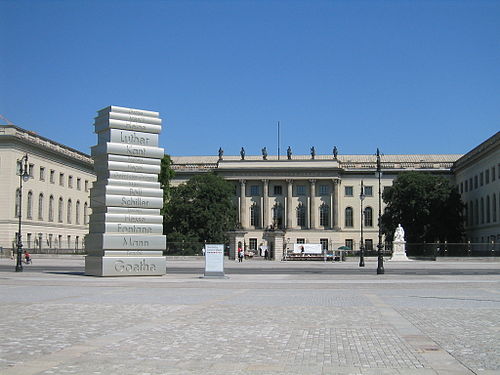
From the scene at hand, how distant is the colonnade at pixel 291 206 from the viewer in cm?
11994

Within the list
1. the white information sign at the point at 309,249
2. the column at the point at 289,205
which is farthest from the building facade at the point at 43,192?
the column at the point at 289,205

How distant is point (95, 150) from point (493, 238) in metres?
66.3

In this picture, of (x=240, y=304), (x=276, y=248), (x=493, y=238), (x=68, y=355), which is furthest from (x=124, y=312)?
(x=493, y=238)

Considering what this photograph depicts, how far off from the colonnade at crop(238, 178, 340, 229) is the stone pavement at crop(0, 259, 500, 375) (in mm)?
97631

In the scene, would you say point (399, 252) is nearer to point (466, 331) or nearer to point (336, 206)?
point (336, 206)

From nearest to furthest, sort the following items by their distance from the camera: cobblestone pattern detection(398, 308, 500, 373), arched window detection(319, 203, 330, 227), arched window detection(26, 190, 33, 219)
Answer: cobblestone pattern detection(398, 308, 500, 373)
arched window detection(26, 190, 33, 219)
arched window detection(319, 203, 330, 227)

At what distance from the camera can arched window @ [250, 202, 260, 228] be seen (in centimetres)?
12206

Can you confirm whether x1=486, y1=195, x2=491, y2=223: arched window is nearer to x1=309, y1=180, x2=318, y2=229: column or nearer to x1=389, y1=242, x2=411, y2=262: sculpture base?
x1=389, y1=242, x2=411, y2=262: sculpture base

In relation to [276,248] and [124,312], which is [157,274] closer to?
[124,312]

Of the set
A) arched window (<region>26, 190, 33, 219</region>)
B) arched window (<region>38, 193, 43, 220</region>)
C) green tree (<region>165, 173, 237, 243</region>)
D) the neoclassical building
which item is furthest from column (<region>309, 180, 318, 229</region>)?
arched window (<region>26, 190, 33, 219</region>)

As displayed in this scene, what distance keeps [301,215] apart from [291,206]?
2.67 meters

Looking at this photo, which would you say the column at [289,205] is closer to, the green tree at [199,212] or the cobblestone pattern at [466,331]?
the green tree at [199,212]

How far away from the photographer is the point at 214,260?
1407 inches

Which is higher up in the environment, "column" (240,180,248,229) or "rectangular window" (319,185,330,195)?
"rectangular window" (319,185,330,195)
